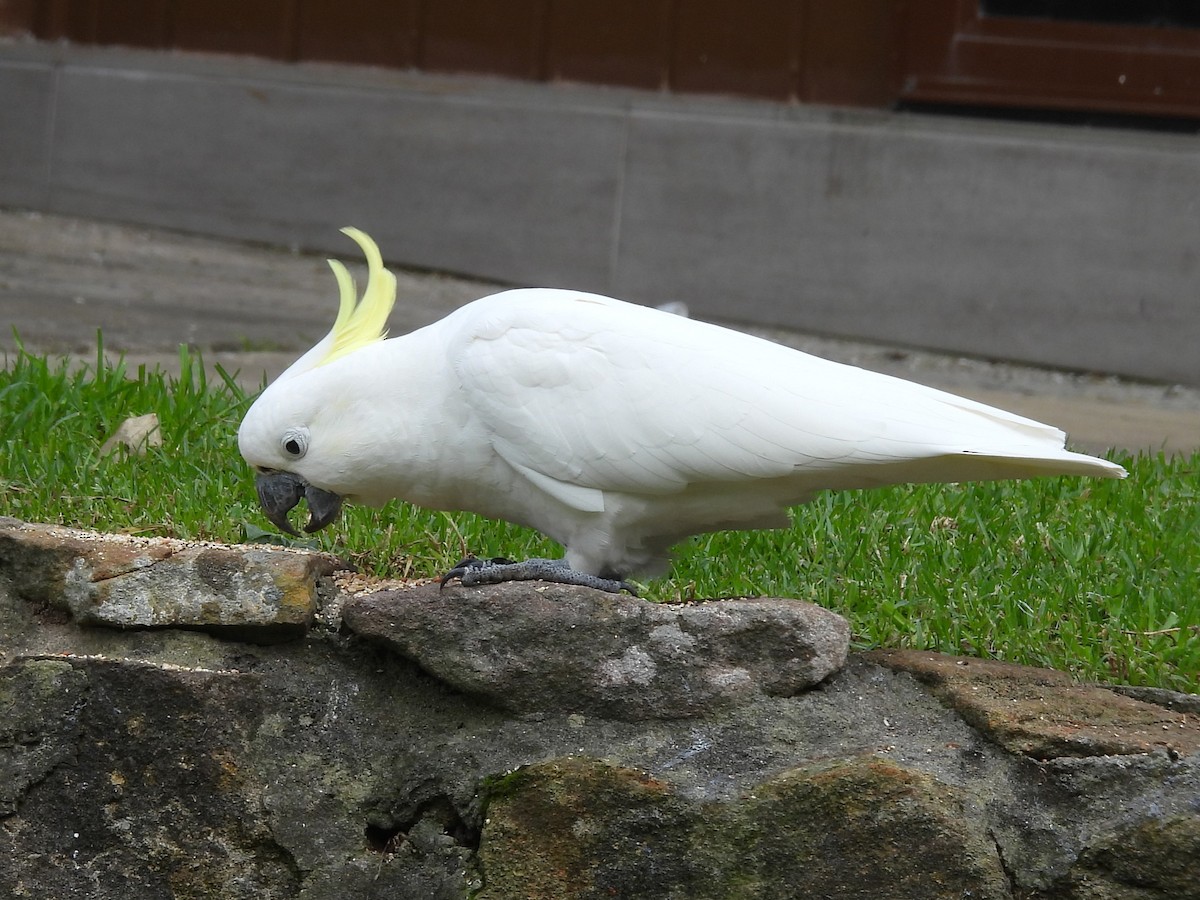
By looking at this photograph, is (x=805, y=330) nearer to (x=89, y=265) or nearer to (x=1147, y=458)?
(x=1147, y=458)

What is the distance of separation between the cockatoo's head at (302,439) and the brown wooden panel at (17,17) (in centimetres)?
A: 559

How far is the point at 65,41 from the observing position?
729cm

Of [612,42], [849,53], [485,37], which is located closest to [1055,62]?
[849,53]

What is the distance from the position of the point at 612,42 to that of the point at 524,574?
4.49m

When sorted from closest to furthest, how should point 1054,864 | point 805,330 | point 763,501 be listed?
1. point 1054,864
2. point 763,501
3. point 805,330

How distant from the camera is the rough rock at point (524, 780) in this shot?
2207 millimetres

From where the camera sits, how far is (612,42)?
21.0 ft

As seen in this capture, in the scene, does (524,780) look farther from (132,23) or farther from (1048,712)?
(132,23)

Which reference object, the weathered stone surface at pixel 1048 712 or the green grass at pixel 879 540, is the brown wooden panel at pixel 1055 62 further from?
the weathered stone surface at pixel 1048 712

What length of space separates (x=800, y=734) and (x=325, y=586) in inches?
33.5

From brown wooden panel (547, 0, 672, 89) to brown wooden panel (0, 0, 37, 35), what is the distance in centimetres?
276

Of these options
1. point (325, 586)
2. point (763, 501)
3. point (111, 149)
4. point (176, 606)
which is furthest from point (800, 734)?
point (111, 149)

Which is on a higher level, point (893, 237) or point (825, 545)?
point (893, 237)

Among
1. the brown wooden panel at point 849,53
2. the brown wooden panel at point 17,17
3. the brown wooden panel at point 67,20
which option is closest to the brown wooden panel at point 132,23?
the brown wooden panel at point 67,20
